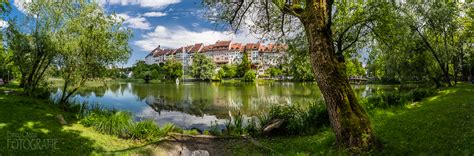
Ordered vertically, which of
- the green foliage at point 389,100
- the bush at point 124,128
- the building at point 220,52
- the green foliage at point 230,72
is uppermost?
the building at point 220,52

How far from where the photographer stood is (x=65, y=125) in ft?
33.6

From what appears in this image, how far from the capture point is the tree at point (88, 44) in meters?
14.9

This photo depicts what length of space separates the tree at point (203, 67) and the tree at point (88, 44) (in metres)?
80.3

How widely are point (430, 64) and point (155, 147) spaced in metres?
34.6

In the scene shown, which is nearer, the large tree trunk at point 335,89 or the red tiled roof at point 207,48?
the large tree trunk at point 335,89

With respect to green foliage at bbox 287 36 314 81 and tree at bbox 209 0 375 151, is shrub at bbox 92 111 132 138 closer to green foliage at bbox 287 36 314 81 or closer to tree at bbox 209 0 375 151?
tree at bbox 209 0 375 151

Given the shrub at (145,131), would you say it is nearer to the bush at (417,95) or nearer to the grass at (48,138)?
the grass at (48,138)

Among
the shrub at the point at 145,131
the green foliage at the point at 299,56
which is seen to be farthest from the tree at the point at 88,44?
the green foliage at the point at 299,56

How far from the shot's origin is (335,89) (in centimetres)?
601

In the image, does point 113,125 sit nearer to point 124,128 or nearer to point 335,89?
point 124,128

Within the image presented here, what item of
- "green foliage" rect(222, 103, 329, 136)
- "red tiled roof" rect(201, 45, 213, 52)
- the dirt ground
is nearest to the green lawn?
the dirt ground

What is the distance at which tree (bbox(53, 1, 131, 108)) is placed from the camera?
1492cm

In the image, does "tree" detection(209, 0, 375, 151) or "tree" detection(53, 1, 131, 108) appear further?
"tree" detection(53, 1, 131, 108)

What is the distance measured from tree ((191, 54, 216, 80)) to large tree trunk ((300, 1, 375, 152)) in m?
91.3
